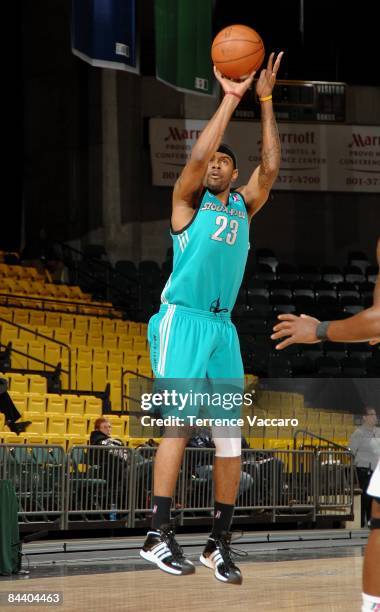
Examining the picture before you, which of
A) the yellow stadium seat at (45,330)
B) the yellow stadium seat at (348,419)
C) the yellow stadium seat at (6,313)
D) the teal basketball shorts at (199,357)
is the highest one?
the teal basketball shorts at (199,357)

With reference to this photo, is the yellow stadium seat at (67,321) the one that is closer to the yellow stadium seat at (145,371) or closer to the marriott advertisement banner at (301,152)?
the yellow stadium seat at (145,371)

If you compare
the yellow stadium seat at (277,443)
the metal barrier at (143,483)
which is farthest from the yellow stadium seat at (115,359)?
the metal barrier at (143,483)

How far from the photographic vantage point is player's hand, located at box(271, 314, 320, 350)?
480 centimetres

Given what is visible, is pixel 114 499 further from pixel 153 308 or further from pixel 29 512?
pixel 153 308

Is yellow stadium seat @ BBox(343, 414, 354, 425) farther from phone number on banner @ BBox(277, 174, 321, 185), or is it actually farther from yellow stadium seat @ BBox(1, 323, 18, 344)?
phone number on banner @ BBox(277, 174, 321, 185)

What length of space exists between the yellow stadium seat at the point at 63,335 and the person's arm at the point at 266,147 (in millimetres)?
12756

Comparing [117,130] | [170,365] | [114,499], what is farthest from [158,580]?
[117,130]

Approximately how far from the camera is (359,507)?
16234 millimetres

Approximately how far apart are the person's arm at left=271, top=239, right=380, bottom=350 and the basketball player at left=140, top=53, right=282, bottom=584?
1.96ft

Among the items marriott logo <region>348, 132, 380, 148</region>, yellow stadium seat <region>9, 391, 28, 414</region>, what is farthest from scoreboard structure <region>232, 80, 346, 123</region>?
yellow stadium seat <region>9, 391, 28, 414</region>

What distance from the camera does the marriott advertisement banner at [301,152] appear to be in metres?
26.6

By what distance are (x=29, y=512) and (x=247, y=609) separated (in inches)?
174

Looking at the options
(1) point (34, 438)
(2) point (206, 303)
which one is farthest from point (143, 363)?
(2) point (206, 303)

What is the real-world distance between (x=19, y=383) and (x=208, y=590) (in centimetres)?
687
